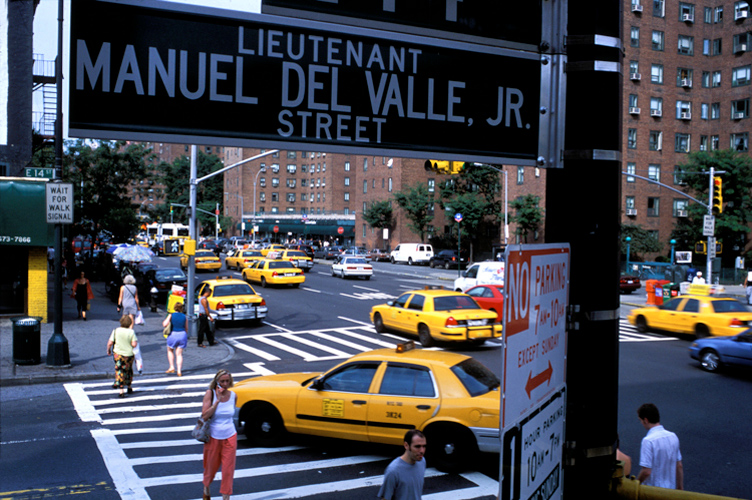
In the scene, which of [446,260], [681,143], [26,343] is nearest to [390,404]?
[26,343]

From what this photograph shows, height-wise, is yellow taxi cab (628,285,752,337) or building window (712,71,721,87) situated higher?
building window (712,71,721,87)

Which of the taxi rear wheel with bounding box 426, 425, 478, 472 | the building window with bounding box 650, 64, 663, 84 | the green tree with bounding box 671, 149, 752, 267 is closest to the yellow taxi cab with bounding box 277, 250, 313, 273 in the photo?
the green tree with bounding box 671, 149, 752, 267

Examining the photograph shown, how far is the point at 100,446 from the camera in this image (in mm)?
10227

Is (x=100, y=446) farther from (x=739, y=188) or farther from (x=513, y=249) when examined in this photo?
(x=739, y=188)

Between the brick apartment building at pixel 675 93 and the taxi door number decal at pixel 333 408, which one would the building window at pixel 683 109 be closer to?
the brick apartment building at pixel 675 93

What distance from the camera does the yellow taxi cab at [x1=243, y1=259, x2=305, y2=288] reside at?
126 feet

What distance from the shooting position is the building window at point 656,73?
60.0 m

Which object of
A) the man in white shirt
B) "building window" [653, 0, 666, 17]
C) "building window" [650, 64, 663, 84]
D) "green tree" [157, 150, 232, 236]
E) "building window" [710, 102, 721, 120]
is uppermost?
"building window" [653, 0, 666, 17]

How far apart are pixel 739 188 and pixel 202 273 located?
45.6 m

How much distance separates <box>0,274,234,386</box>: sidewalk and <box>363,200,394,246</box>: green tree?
50.8 metres

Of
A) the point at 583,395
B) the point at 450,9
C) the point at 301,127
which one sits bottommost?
the point at 583,395

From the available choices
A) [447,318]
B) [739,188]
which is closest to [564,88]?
[447,318]

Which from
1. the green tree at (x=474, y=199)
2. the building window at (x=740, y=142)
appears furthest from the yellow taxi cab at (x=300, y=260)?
the building window at (x=740, y=142)

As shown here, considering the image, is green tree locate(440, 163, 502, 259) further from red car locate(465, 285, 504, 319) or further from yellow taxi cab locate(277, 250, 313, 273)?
red car locate(465, 285, 504, 319)
